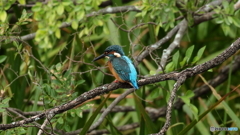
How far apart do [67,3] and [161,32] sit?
144cm

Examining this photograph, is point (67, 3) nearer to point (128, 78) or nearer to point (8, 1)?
point (8, 1)

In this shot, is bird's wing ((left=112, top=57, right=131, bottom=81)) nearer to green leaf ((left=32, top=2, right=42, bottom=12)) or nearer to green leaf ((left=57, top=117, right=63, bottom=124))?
green leaf ((left=57, top=117, right=63, bottom=124))

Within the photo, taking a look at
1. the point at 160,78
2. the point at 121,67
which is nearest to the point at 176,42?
the point at 121,67

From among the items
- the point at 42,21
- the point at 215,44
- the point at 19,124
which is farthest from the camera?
the point at 215,44

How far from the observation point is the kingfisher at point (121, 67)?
2.97 metres

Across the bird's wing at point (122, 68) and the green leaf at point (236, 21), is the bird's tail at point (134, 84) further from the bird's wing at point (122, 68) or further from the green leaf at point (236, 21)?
the green leaf at point (236, 21)

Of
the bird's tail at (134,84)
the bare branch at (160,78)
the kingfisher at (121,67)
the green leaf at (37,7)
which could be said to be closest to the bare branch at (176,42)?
the kingfisher at (121,67)

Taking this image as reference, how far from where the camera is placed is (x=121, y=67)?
319cm

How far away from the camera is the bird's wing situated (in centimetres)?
304

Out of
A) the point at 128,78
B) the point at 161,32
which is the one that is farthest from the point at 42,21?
the point at 161,32

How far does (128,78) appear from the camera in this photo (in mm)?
2986

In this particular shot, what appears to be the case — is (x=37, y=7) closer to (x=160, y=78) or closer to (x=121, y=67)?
(x=121, y=67)

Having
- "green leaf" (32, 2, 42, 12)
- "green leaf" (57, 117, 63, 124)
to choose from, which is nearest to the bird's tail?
"green leaf" (57, 117, 63, 124)

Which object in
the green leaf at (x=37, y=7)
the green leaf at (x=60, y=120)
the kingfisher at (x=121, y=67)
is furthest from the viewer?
the green leaf at (x=37, y=7)
